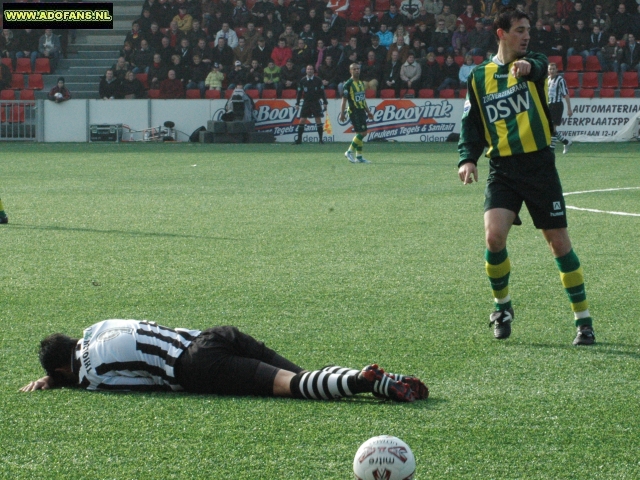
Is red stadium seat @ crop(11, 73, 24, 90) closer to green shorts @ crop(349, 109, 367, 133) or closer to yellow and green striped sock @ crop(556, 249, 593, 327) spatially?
green shorts @ crop(349, 109, 367, 133)

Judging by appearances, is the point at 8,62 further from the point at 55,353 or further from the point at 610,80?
the point at 55,353

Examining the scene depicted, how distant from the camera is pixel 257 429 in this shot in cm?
411

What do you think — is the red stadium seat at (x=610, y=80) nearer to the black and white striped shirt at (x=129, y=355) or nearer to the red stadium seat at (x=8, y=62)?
the red stadium seat at (x=8, y=62)

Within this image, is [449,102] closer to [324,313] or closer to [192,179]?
[192,179]

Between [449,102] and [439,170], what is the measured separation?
9.48m

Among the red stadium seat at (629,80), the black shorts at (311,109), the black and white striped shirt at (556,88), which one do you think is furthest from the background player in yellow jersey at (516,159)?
the red stadium seat at (629,80)

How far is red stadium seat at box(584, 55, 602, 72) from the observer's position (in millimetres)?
29078

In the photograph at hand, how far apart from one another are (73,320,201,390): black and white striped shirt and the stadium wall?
78.8ft

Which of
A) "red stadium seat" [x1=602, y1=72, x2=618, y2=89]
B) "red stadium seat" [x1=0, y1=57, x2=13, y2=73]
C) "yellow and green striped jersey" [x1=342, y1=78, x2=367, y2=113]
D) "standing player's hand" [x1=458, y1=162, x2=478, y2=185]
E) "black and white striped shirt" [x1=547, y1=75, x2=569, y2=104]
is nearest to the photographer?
"standing player's hand" [x1=458, y1=162, x2=478, y2=185]

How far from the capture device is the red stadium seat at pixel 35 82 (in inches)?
1277

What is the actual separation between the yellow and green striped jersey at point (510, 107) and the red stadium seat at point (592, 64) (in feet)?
80.6

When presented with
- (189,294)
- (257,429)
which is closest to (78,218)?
(189,294)

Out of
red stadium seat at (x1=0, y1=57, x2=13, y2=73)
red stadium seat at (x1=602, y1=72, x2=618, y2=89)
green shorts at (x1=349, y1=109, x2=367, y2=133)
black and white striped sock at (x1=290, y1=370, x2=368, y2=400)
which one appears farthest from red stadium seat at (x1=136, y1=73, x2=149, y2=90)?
black and white striped sock at (x1=290, y1=370, x2=368, y2=400)

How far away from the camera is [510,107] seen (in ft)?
19.0
